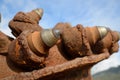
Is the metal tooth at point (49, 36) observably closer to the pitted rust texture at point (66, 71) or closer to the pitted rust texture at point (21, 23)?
the pitted rust texture at point (66, 71)

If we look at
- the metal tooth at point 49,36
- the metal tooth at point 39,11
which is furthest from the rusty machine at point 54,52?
the metal tooth at point 39,11

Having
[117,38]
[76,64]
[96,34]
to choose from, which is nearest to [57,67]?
[76,64]

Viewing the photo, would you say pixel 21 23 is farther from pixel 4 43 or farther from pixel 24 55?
pixel 24 55

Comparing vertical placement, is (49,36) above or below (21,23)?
above

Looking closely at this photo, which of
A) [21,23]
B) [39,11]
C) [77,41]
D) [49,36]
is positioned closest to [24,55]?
[49,36]

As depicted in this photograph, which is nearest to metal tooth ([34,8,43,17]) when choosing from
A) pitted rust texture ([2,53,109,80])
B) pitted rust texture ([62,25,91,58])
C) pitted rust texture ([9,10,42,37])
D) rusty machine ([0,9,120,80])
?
pitted rust texture ([9,10,42,37])

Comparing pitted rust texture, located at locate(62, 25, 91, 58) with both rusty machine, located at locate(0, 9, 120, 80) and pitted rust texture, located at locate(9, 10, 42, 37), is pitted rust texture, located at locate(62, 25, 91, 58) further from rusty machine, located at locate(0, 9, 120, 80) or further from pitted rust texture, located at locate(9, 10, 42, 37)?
pitted rust texture, located at locate(9, 10, 42, 37)

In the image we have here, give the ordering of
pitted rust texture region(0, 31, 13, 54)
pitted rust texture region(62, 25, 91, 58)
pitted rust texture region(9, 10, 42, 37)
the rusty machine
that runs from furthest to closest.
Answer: pitted rust texture region(9, 10, 42, 37)
pitted rust texture region(0, 31, 13, 54)
pitted rust texture region(62, 25, 91, 58)
the rusty machine

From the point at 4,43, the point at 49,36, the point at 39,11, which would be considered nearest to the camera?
the point at 49,36
